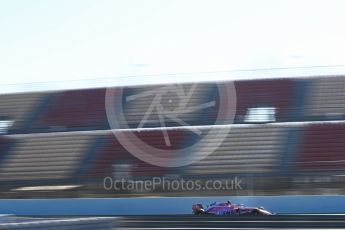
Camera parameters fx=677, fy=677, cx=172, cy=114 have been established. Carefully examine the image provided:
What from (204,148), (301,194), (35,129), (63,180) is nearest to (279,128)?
(204,148)

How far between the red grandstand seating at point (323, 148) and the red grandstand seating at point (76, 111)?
8945mm

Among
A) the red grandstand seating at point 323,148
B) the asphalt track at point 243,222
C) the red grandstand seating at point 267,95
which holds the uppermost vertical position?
the red grandstand seating at point 267,95

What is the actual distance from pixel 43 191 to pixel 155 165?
14.1ft

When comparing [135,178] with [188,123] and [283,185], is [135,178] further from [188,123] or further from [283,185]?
[283,185]

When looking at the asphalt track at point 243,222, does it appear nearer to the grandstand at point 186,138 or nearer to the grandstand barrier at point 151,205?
the grandstand barrier at point 151,205

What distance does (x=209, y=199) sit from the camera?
73.2 ft

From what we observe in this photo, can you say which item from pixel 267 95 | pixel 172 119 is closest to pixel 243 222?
pixel 172 119

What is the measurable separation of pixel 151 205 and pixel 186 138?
16.6ft

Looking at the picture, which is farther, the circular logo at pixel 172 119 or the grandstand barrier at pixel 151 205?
the circular logo at pixel 172 119

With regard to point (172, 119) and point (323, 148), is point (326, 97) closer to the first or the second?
point (323, 148)

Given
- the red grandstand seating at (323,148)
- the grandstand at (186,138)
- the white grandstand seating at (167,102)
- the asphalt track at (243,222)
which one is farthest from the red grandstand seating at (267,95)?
the asphalt track at (243,222)

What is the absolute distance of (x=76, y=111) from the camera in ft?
100

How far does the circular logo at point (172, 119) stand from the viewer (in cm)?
2655

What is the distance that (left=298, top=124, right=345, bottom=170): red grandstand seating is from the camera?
2359 cm
